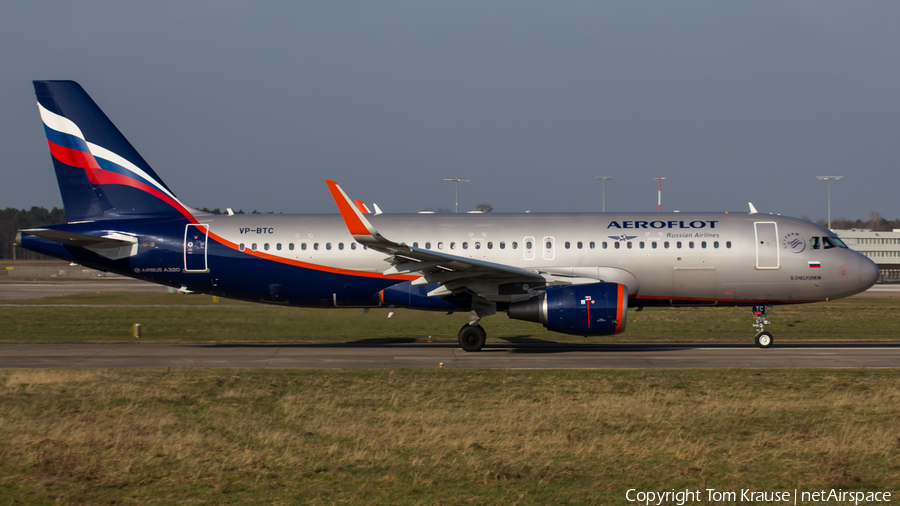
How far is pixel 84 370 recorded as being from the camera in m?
17.6

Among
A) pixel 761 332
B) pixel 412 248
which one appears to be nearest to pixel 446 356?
pixel 412 248

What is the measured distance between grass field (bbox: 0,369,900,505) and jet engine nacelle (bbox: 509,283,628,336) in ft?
11.9

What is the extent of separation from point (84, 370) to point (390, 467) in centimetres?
1128

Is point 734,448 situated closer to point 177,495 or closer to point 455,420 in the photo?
point 455,420

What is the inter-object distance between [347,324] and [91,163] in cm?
990

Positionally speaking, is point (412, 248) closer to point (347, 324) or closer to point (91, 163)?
point (347, 324)

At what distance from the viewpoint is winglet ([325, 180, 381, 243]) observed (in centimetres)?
1955

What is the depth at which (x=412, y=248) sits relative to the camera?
71.9 ft

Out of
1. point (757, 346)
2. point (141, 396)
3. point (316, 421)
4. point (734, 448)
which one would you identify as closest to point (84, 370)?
point (141, 396)

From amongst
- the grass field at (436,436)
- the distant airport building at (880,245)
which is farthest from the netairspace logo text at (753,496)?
the distant airport building at (880,245)

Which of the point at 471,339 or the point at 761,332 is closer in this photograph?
the point at 471,339

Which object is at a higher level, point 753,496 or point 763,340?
point 763,340

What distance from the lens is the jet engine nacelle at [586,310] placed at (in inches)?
806

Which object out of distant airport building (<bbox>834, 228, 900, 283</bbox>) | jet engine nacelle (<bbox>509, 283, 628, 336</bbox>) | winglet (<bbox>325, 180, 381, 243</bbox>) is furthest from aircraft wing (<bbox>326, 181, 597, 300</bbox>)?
distant airport building (<bbox>834, 228, 900, 283</bbox>)
